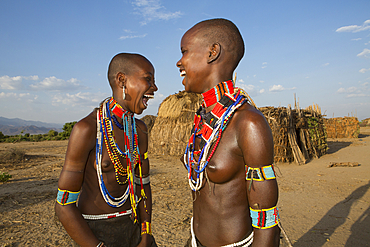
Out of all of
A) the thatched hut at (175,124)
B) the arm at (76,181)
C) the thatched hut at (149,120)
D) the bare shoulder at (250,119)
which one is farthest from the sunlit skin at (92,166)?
the thatched hut at (149,120)

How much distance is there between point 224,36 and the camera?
1.56m

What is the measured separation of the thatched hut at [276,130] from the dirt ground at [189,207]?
74.5 inches

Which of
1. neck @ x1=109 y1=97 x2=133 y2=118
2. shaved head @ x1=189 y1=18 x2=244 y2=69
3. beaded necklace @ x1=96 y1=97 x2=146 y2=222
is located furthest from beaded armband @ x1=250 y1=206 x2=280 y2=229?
neck @ x1=109 y1=97 x2=133 y2=118

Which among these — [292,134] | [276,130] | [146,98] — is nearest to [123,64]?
[146,98]

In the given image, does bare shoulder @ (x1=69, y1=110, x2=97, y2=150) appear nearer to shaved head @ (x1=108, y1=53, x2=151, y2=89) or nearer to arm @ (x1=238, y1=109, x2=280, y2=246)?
shaved head @ (x1=108, y1=53, x2=151, y2=89)

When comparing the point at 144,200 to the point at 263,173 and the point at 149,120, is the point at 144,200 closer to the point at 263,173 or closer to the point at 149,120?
the point at 263,173

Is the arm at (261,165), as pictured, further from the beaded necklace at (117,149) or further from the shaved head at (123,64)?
the shaved head at (123,64)

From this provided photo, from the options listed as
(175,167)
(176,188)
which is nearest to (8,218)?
(176,188)

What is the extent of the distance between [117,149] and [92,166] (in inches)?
10.0

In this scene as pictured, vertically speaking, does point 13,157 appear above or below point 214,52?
below

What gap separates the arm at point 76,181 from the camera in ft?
5.50

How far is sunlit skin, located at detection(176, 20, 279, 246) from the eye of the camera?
4.13ft

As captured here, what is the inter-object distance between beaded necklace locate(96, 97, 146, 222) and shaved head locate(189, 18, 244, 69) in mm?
1048

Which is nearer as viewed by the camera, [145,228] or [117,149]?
[117,149]
